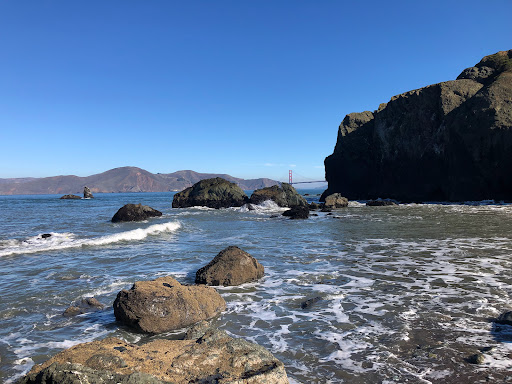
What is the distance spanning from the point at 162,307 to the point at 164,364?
7.36ft

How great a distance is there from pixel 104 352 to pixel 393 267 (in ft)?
24.9

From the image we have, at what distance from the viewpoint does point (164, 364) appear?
10.7 ft

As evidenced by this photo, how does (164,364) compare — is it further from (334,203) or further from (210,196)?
(210,196)

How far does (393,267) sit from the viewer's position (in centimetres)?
884

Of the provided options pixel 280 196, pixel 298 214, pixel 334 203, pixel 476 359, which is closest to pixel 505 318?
pixel 476 359

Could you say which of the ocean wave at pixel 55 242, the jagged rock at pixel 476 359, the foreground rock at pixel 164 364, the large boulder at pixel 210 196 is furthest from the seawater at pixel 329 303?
the large boulder at pixel 210 196

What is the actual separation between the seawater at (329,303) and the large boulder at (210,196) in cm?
3042

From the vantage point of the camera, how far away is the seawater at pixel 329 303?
403 cm

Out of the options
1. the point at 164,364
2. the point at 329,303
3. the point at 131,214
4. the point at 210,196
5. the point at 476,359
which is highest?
the point at 210,196

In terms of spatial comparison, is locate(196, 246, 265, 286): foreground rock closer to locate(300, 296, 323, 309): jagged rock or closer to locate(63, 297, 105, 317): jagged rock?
locate(300, 296, 323, 309): jagged rock

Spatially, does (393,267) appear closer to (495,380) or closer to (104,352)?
(495,380)

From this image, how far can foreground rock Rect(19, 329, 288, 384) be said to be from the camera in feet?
8.98

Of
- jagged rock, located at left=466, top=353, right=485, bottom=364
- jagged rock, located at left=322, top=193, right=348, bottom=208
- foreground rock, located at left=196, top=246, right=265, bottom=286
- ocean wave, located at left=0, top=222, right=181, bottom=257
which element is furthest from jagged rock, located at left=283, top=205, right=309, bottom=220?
jagged rock, located at left=466, top=353, right=485, bottom=364

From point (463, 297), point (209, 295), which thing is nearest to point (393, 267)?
point (463, 297)
